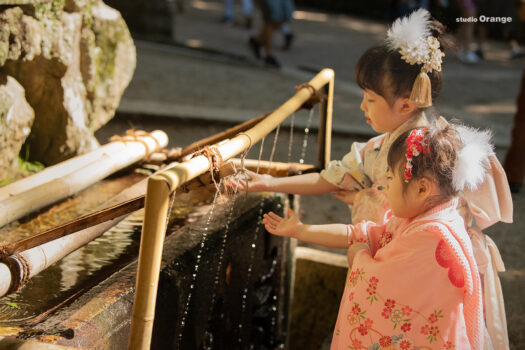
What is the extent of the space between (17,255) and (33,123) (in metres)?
1.70

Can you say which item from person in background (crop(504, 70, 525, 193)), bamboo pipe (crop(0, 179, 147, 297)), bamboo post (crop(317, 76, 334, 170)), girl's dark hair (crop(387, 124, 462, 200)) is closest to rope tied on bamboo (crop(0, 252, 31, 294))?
bamboo pipe (crop(0, 179, 147, 297))

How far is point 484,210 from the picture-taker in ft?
6.86

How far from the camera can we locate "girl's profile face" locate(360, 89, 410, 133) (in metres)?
2.20

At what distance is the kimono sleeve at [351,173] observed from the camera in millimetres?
2428

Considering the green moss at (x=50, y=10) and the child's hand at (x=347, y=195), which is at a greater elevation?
the green moss at (x=50, y=10)

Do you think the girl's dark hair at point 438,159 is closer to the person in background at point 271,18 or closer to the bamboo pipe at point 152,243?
the bamboo pipe at point 152,243

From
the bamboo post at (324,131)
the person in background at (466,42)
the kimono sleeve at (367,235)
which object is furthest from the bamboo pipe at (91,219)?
the person in background at (466,42)

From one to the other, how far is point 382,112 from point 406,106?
8 centimetres

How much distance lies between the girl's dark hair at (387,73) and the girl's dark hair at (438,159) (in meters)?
0.36

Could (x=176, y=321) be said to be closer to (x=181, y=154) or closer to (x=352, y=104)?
(x=181, y=154)

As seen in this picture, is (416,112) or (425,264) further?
(416,112)

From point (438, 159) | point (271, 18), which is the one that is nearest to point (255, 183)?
point (438, 159)

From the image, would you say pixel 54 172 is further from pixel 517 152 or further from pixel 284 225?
pixel 517 152

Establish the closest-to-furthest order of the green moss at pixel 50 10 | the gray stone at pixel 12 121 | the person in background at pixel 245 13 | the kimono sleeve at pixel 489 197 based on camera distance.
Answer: the kimono sleeve at pixel 489 197
the gray stone at pixel 12 121
the green moss at pixel 50 10
the person in background at pixel 245 13
